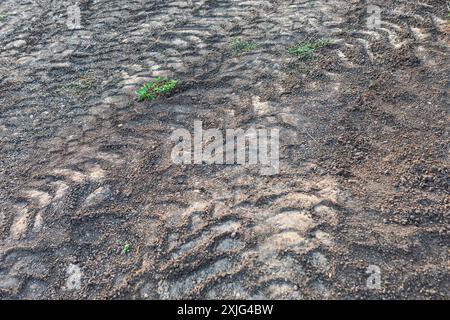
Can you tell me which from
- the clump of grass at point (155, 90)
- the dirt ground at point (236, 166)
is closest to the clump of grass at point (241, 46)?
the dirt ground at point (236, 166)

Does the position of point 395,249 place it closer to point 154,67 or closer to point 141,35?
point 154,67

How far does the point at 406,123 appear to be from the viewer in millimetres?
3479

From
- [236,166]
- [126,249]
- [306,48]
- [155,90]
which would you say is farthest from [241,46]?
[126,249]

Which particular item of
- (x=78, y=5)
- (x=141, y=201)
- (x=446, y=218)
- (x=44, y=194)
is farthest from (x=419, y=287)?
(x=78, y=5)

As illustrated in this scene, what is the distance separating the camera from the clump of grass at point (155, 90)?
A: 13.9 feet

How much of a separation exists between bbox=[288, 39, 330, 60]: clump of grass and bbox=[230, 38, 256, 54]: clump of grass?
0.43 meters

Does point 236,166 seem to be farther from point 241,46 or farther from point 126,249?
point 241,46

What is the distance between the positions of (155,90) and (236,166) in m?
1.42

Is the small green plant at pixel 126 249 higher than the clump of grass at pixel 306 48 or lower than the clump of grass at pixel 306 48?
lower

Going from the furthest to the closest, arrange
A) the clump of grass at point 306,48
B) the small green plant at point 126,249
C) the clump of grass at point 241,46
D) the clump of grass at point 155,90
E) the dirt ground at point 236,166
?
the clump of grass at point 241,46
the clump of grass at point 306,48
the clump of grass at point 155,90
the small green plant at point 126,249
the dirt ground at point 236,166

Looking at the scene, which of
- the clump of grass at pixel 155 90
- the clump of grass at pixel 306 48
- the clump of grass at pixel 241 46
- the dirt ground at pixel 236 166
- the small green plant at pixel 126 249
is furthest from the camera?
the clump of grass at pixel 241 46

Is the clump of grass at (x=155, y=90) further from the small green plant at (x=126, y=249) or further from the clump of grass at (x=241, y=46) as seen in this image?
the small green plant at (x=126, y=249)

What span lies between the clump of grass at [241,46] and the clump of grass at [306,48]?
0.43 metres

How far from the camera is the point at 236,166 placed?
3.39 metres
